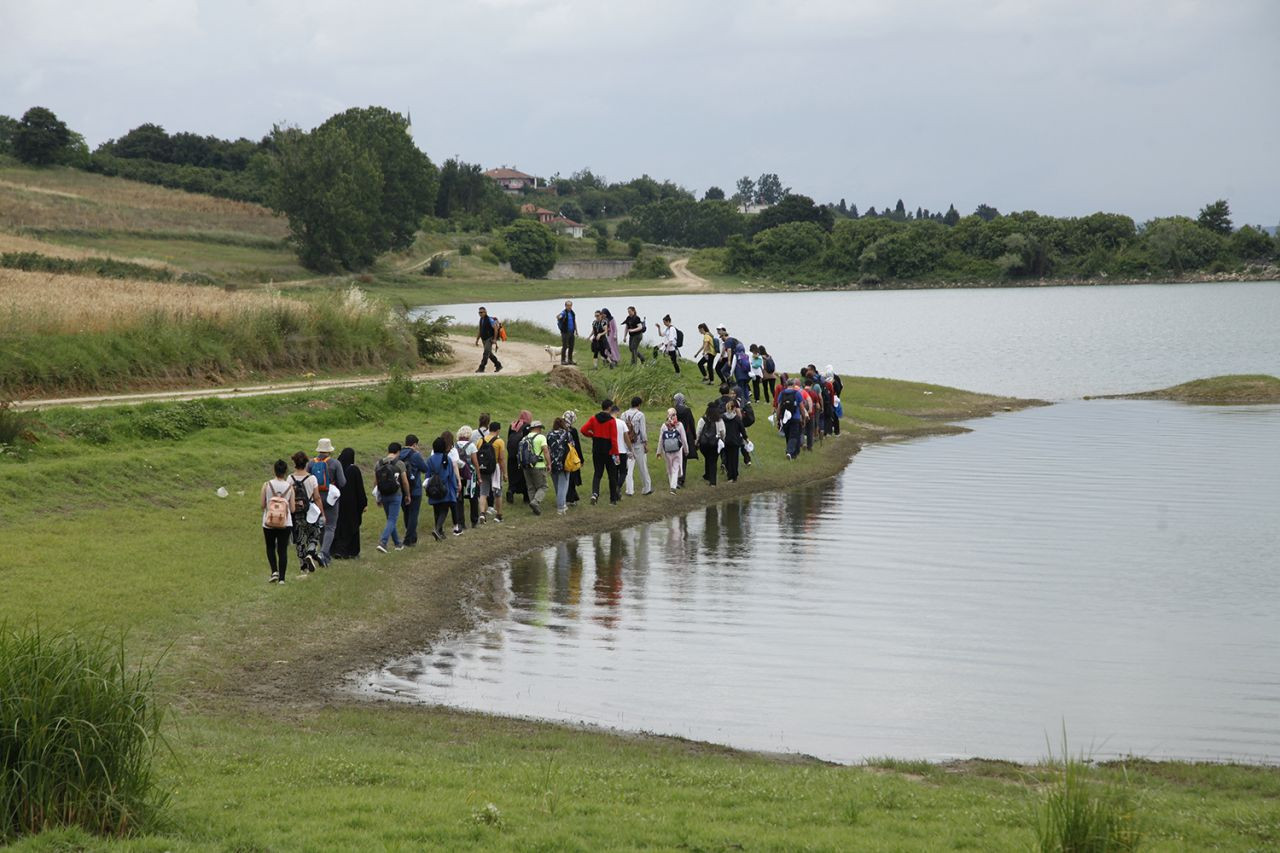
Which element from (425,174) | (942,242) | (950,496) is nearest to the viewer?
(950,496)

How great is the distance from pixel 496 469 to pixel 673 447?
17.0 ft

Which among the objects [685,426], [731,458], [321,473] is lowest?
[731,458]

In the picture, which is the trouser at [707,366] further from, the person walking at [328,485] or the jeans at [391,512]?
the person walking at [328,485]

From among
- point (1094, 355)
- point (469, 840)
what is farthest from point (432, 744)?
point (1094, 355)

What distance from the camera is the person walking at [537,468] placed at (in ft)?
78.5

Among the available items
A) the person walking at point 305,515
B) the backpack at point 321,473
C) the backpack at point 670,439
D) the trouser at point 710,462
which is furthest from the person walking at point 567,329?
the person walking at point 305,515

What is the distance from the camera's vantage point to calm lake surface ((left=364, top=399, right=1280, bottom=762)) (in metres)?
13.9

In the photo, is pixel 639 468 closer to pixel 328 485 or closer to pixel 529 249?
pixel 328 485

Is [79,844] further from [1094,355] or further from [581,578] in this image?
[1094,355]

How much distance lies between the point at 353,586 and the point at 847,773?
901cm

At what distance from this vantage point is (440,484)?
21.3 meters

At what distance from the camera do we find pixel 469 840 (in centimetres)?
871

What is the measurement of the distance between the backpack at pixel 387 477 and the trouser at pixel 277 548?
2432mm

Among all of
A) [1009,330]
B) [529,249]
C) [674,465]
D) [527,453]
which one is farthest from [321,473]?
[529,249]
